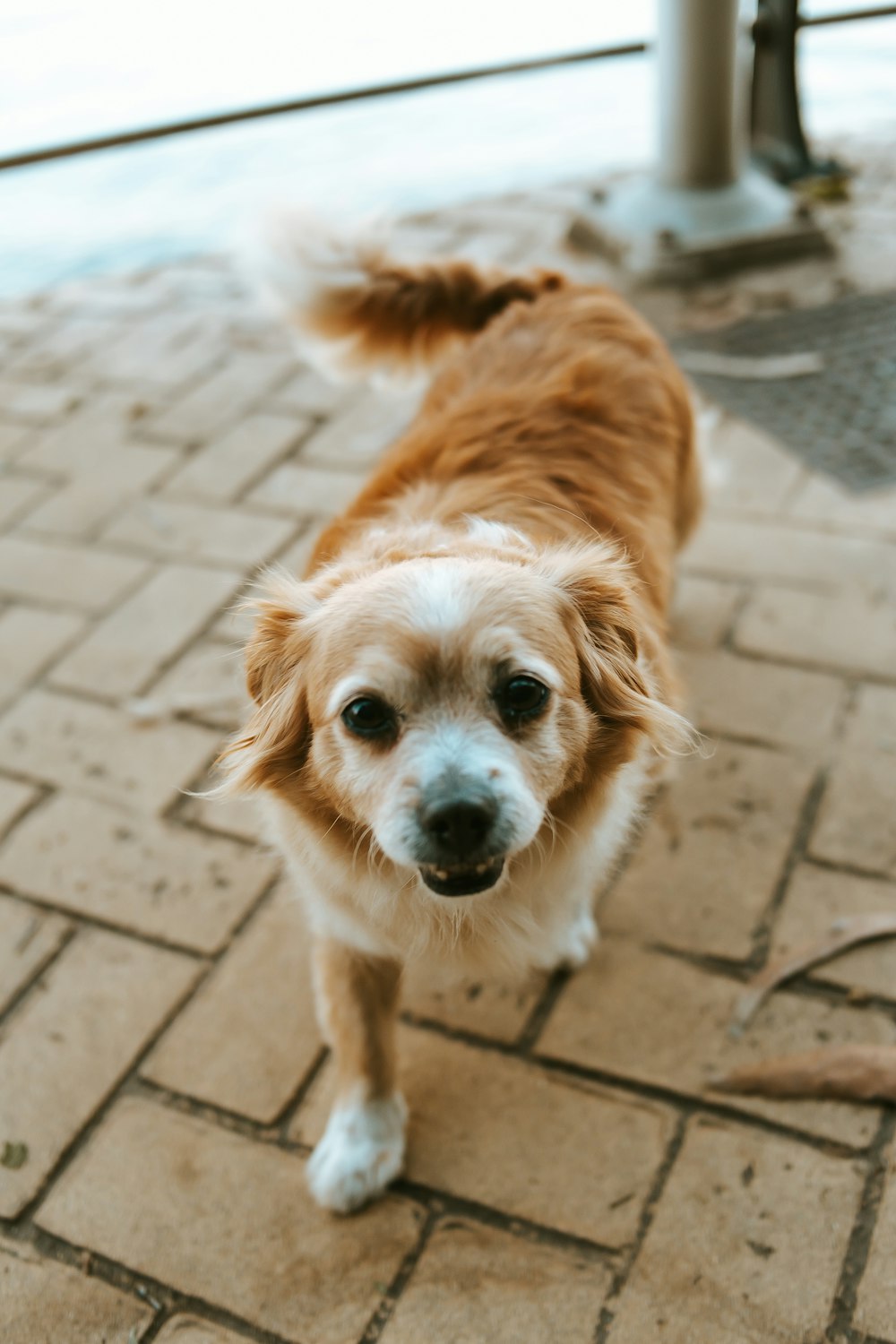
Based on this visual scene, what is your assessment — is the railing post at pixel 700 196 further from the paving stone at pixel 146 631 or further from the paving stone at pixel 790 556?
the paving stone at pixel 146 631

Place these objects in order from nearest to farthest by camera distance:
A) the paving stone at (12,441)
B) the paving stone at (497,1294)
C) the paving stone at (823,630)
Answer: the paving stone at (497,1294), the paving stone at (823,630), the paving stone at (12,441)

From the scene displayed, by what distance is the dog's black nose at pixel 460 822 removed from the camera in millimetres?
1517

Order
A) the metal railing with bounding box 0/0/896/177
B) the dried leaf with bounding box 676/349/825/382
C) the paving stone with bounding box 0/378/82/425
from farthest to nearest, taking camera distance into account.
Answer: the metal railing with bounding box 0/0/896/177, the paving stone with bounding box 0/378/82/425, the dried leaf with bounding box 676/349/825/382

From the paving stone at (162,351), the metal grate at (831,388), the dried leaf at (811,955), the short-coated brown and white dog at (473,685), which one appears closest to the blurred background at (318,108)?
the paving stone at (162,351)

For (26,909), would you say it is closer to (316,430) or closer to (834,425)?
(316,430)

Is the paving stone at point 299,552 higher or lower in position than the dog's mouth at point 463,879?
lower

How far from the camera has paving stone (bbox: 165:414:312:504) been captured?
378 centimetres

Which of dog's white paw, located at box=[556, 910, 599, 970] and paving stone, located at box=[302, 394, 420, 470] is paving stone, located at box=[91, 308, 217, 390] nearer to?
paving stone, located at box=[302, 394, 420, 470]

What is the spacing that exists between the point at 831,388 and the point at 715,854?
6.91 ft

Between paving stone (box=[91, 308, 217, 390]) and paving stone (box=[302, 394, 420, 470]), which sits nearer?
paving stone (box=[302, 394, 420, 470])

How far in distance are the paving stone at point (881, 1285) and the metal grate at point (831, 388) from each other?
2.23 m

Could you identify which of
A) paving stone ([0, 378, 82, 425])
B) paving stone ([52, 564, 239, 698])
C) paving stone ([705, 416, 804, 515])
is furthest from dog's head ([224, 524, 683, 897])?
paving stone ([0, 378, 82, 425])

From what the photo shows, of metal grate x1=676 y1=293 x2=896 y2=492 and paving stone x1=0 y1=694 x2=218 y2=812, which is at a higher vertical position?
metal grate x1=676 y1=293 x2=896 y2=492

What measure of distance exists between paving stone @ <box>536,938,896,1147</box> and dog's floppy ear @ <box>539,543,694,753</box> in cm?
61
